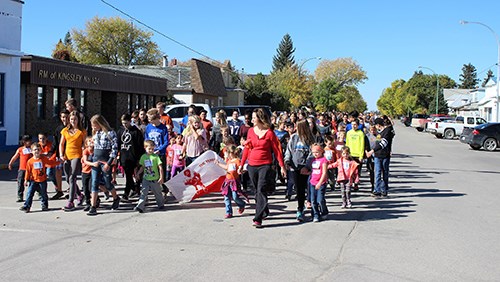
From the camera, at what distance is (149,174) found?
9000mm

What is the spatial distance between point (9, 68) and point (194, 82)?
26961 mm

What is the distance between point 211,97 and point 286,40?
7970 cm

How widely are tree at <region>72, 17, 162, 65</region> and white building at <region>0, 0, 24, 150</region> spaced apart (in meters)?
59.6

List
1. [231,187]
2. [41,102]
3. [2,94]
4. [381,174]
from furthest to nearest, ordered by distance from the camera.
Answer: [41,102]
[2,94]
[381,174]
[231,187]

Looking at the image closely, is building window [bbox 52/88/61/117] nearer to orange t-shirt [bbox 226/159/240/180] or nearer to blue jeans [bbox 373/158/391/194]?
orange t-shirt [bbox 226/159/240/180]

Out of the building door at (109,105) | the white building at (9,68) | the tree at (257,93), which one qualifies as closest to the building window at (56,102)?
the white building at (9,68)

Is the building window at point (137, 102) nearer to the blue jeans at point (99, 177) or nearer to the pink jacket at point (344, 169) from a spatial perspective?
the blue jeans at point (99, 177)

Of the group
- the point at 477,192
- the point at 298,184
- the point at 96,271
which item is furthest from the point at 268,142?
the point at 477,192

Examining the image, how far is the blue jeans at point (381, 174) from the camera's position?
10.7 metres

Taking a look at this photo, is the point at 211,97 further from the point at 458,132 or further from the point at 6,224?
the point at 6,224

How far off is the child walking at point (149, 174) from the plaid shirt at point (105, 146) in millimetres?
559

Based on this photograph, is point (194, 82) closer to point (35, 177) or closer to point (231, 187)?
point (35, 177)

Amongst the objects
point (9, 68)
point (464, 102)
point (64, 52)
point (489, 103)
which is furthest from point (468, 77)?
point (9, 68)

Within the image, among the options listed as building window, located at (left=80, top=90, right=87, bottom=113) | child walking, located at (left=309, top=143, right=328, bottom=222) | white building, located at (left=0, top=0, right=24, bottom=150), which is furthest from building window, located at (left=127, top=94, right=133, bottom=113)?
child walking, located at (left=309, top=143, right=328, bottom=222)
